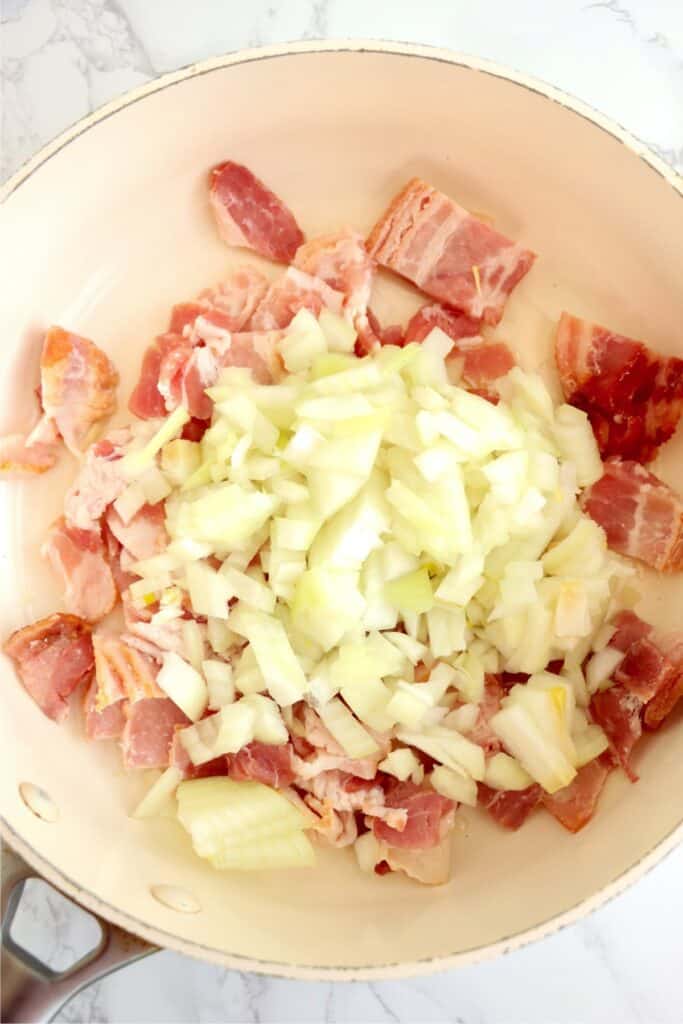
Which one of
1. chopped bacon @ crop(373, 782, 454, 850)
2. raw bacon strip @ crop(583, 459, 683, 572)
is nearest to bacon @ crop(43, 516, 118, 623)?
chopped bacon @ crop(373, 782, 454, 850)

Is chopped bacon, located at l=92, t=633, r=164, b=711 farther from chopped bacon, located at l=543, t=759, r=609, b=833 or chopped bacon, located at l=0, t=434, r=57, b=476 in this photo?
chopped bacon, located at l=543, t=759, r=609, b=833

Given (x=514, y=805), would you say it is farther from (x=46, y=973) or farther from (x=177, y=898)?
(x=46, y=973)

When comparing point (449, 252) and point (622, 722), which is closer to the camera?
point (622, 722)

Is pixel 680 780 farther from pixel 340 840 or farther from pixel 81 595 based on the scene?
pixel 81 595

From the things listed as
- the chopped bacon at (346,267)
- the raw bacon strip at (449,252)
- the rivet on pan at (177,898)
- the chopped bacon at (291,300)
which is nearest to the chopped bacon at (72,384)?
the chopped bacon at (291,300)

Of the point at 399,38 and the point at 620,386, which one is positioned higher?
the point at 399,38

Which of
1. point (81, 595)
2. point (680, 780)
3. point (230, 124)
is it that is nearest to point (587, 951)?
point (680, 780)

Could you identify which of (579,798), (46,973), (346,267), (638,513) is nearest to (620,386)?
(638,513)
